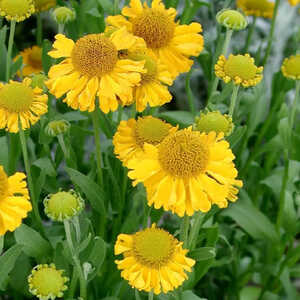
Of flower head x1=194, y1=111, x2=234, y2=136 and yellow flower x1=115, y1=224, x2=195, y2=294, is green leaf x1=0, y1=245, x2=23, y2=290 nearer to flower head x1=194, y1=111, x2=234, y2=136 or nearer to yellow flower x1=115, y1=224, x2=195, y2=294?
yellow flower x1=115, y1=224, x2=195, y2=294

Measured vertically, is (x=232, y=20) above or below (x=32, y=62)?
above

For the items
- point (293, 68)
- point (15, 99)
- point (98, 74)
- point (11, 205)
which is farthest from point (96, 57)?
point (293, 68)

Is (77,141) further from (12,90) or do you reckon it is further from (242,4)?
(242,4)

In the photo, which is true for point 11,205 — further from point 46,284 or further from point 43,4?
point 43,4

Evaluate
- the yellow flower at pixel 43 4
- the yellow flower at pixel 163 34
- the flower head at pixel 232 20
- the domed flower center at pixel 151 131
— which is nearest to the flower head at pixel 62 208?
the domed flower center at pixel 151 131

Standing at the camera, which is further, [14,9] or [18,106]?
[14,9]

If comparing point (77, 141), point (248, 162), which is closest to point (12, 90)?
point (77, 141)
